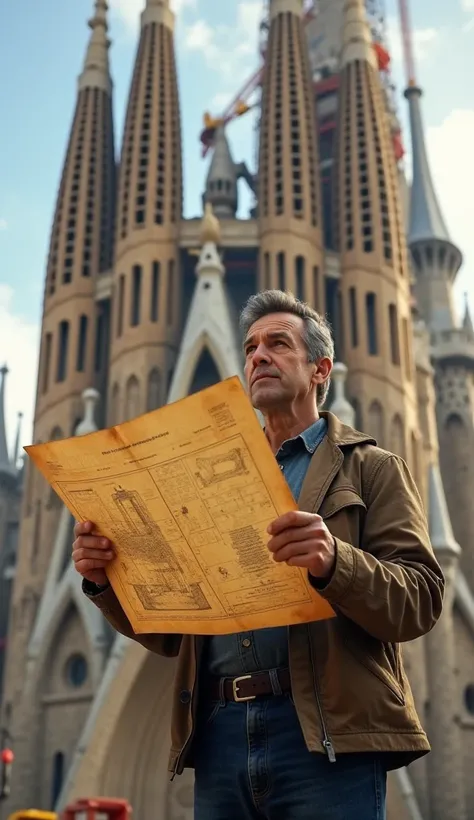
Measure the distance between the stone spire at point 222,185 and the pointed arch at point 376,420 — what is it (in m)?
9.91

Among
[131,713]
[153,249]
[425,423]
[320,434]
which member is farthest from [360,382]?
[320,434]

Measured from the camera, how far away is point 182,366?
22.4 meters

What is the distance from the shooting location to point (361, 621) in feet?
6.95

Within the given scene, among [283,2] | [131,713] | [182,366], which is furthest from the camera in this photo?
[283,2]

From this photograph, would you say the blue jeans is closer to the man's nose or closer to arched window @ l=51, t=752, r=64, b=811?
the man's nose

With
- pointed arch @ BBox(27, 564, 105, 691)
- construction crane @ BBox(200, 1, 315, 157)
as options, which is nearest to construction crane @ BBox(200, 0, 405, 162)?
construction crane @ BBox(200, 1, 315, 157)

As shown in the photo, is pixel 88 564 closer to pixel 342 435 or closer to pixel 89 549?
pixel 89 549

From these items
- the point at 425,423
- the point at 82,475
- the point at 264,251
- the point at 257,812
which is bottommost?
the point at 257,812

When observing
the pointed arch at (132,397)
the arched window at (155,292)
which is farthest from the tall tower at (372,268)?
the pointed arch at (132,397)

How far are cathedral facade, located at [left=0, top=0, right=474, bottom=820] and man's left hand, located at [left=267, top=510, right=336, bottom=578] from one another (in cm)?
1755

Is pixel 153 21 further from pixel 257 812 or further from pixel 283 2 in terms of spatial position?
pixel 257 812

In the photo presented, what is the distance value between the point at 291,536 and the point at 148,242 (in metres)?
23.2

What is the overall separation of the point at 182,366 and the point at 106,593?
65.2 feet

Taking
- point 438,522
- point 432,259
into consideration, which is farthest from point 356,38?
point 438,522
